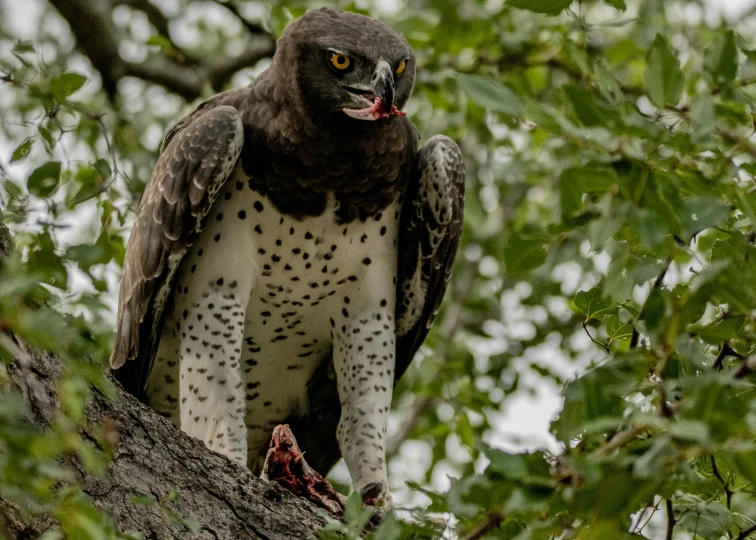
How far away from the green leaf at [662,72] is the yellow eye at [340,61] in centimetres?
250

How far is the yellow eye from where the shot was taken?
503 centimetres

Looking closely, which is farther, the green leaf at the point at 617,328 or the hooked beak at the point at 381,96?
the hooked beak at the point at 381,96

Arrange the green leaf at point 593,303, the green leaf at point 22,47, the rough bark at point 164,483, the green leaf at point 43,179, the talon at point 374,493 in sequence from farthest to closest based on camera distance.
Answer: the talon at point 374,493 → the green leaf at point 22,47 → the green leaf at point 43,179 → the green leaf at point 593,303 → the rough bark at point 164,483

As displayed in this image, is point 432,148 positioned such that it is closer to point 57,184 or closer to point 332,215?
point 332,215

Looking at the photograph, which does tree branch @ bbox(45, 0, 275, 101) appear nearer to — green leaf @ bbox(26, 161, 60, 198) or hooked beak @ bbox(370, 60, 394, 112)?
hooked beak @ bbox(370, 60, 394, 112)

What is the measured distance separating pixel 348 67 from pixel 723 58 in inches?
94.4

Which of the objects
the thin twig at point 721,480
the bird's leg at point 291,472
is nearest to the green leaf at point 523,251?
the thin twig at point 721,480

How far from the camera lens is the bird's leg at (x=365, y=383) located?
17.9 ft

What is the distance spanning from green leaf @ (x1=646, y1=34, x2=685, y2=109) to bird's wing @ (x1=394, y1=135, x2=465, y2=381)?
2.75 meters

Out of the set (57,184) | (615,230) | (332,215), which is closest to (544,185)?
(332,215)

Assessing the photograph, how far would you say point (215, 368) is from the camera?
17.1 ft

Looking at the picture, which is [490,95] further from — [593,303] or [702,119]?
[593,303]

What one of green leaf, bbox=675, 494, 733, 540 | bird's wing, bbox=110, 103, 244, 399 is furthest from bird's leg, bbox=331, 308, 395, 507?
green leaf, bbox=675, 494, 733, 540

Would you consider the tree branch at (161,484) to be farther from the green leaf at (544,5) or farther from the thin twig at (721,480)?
the green leaf at (544,5)
